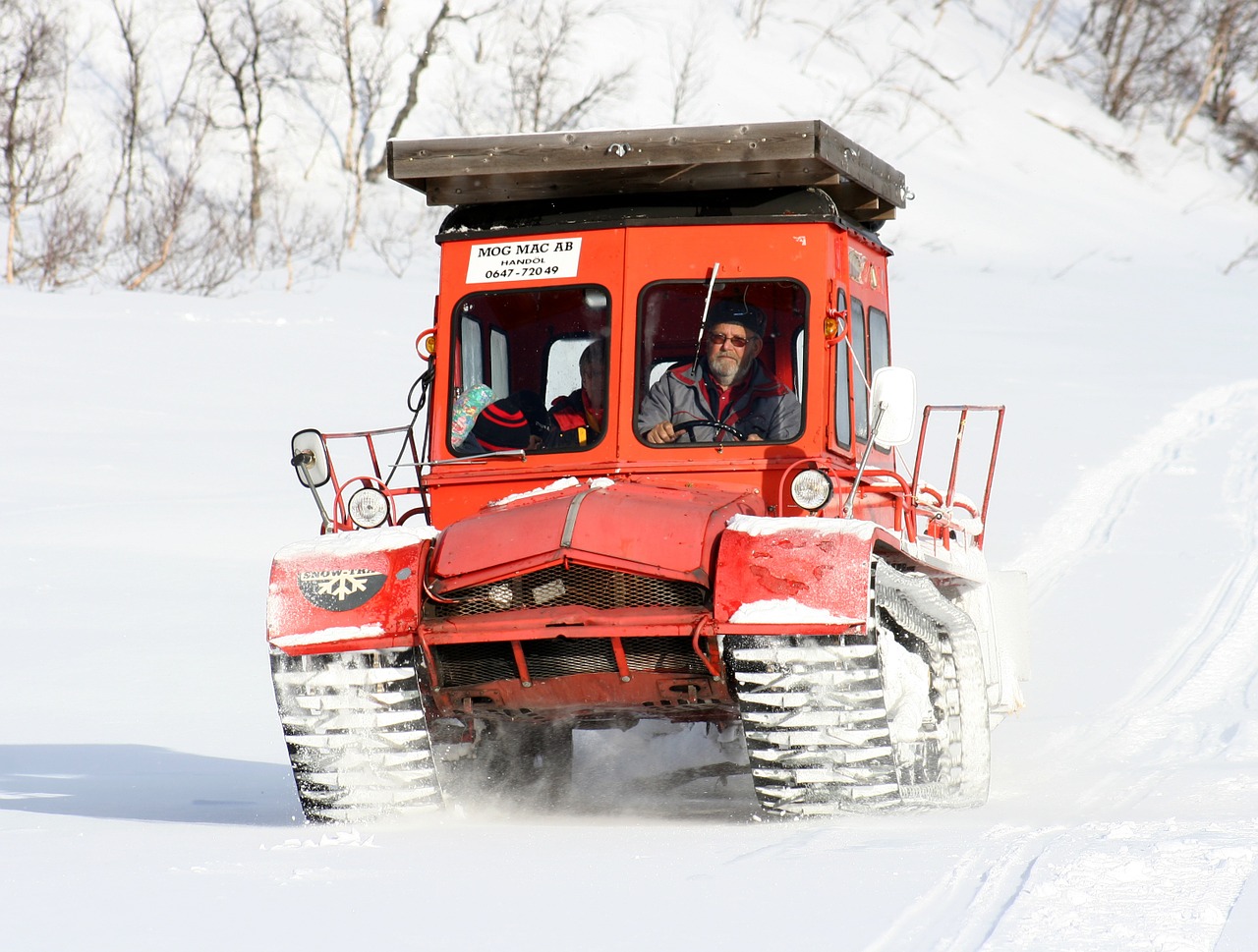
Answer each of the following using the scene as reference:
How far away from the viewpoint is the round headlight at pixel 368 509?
259 inches

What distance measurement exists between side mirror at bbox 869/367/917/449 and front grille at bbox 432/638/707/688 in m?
1.09

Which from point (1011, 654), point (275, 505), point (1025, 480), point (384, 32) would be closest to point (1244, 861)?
point (1011, 654)

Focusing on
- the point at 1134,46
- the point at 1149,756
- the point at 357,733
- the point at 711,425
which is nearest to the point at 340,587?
the point at 357,733

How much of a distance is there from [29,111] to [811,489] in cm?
2854

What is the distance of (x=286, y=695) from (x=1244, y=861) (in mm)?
3102

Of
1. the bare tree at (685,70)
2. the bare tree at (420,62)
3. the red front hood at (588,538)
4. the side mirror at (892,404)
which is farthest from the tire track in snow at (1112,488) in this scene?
the bare tree at (420,62)

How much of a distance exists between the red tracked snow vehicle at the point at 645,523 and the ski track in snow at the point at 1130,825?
81cm

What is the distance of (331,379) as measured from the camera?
2022 cm

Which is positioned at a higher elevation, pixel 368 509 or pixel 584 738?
pixel 368 509

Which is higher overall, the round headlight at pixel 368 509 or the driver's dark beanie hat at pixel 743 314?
the driver's dark beanie hat at pixel 743 314

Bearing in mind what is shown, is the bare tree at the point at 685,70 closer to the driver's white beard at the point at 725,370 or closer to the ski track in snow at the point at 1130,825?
the ski track in snow at the point at 1130,825

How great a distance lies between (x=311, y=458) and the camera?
6.41 metres

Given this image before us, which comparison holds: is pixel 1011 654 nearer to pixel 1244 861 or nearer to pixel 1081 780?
pixel 1081 780

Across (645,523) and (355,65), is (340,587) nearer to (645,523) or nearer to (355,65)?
(645,523)
